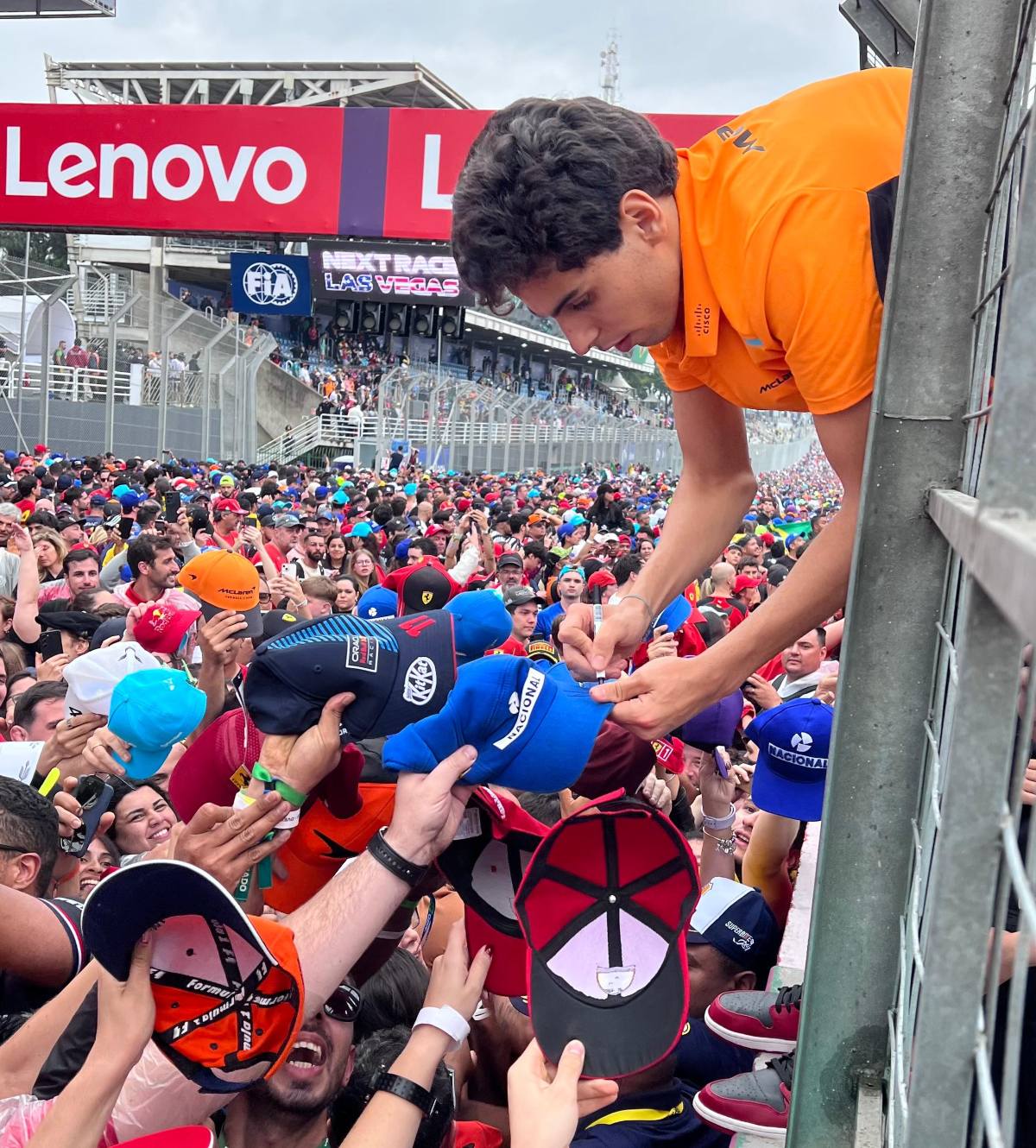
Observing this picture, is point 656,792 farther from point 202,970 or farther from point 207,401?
point 207,401

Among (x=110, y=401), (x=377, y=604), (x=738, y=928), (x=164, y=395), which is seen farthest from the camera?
(x=164, y=395)

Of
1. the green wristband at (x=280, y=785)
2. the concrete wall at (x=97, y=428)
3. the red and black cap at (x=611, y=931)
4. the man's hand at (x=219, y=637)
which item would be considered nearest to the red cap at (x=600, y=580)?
the man's hand at (x=219, y=637)

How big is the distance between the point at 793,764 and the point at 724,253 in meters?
2.09

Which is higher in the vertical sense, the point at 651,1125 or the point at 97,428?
the point at 97,428

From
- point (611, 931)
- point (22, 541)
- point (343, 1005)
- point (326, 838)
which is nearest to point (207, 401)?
point (22, 541)

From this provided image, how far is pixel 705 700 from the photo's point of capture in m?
1.97

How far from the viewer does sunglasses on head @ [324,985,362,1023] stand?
2400 millimetres

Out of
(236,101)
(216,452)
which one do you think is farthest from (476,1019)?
(236,101)

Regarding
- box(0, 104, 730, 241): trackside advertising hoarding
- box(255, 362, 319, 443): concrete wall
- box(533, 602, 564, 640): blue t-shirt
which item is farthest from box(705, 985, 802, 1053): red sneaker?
box(255, 362, 319, 443): concrete wall

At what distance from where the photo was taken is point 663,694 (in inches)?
76.2

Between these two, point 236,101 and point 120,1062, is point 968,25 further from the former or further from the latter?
point 236,101

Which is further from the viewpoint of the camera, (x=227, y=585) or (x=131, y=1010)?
(x=227, y=585)

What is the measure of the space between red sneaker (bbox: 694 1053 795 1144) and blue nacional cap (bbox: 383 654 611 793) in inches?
30.3

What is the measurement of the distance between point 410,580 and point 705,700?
14.3 feet
